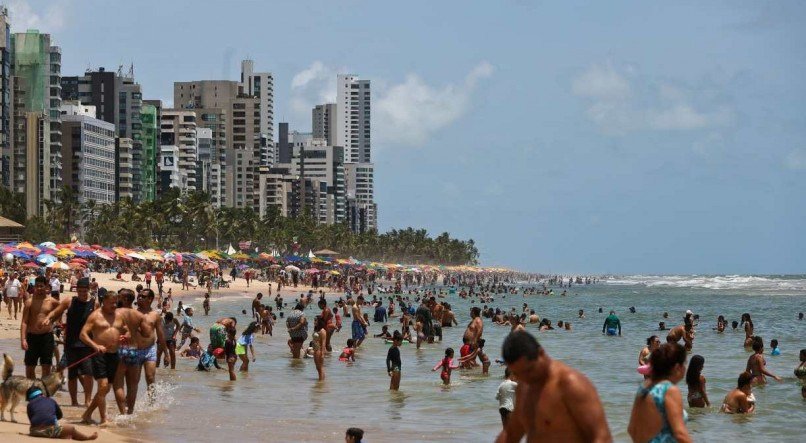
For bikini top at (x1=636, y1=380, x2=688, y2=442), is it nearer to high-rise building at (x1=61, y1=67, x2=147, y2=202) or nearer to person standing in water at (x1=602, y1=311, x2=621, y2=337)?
person standing in water at (x1=602, y1=311, x2=621, y2=337)

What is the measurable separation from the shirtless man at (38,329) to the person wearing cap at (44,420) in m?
1.85

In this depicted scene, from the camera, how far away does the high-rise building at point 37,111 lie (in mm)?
133250

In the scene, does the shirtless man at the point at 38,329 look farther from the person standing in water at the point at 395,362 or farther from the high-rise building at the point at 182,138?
the high-rise building at the point at 182,138

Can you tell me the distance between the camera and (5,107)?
11550 centimetres

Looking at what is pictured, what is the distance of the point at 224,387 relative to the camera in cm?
2112

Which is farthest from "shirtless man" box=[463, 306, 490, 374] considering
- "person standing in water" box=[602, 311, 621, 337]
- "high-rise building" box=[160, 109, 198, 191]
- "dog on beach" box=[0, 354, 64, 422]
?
"high-rise building" box=[160, 109, 198, 191]

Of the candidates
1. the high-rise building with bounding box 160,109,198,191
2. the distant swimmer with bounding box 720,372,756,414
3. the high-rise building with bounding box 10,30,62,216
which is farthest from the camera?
the high-rise building with bounding box 160,109,198,191

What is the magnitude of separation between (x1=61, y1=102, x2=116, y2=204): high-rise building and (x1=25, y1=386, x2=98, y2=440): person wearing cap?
441 feet

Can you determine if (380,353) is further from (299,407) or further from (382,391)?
(299,407)

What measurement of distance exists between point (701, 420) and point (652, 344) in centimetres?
294

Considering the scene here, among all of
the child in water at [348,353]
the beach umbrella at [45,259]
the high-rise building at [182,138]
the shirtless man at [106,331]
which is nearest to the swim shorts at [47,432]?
the shirtless man at [106,331]

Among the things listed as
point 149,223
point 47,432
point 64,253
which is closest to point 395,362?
point 47,432

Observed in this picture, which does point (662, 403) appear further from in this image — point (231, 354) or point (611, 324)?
point (611, 324)

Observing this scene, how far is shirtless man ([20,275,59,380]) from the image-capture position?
14.0 metres
